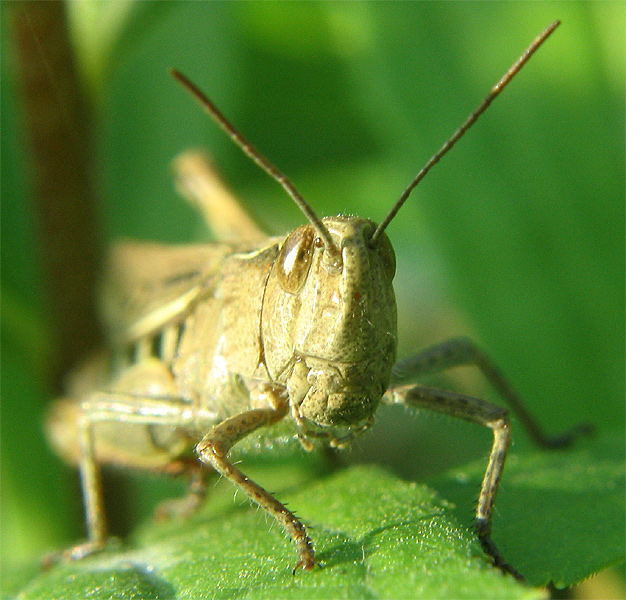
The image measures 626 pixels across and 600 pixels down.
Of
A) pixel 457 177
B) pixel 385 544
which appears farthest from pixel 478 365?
pixel 385 544

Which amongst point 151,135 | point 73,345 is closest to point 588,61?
point 151,135

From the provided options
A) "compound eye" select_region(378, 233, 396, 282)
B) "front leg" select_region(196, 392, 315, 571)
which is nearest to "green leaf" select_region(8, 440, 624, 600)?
"front leg" select_region(196, 392, 315, 571)

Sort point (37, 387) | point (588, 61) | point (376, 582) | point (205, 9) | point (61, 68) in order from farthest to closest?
point (205, 9)
point (588, 61)
point (37, 387)
point (61, 68)
point (376, 582)

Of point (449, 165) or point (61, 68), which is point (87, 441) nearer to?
point (61, 68)

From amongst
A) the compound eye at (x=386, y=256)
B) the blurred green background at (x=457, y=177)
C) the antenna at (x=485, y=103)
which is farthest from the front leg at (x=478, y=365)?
the antenna at (x=485, y=103)

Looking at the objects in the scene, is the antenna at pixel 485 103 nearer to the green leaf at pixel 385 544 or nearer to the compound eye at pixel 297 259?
the compound eye at pixel 297 259

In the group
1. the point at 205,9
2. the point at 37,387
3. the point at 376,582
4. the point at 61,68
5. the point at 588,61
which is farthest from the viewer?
the point at 205,9

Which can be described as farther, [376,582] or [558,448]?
[558,448]

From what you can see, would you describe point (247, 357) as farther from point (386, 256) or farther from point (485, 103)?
point (485, 103)

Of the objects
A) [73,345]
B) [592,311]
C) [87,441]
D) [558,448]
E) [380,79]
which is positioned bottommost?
Result: [558,448]
